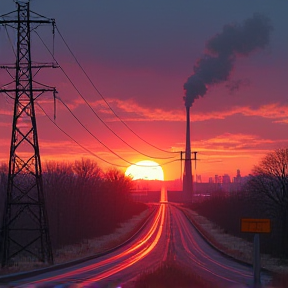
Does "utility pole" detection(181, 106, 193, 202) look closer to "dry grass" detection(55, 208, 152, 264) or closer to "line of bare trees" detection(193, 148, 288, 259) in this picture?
"line of bare trees" detection(193, 148, 288, 259)

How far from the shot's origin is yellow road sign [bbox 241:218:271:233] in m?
17.2

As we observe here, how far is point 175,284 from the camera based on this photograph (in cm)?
1608

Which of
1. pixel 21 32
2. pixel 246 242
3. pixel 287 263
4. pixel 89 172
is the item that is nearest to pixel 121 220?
pixel 89 172

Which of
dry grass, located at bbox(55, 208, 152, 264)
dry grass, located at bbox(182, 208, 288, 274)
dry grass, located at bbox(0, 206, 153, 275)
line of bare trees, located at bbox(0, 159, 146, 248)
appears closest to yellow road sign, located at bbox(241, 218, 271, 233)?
dry grass, located at bbox(0, 206, 153, 275)

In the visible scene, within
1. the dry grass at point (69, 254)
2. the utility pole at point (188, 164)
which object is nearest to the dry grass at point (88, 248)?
the dry grass at point (69, 254)

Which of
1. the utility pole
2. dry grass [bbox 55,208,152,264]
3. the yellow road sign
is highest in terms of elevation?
the utility pole

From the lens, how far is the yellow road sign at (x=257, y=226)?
56.5 feet

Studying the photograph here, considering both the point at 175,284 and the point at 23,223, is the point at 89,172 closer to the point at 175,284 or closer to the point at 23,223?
the point at 23,223

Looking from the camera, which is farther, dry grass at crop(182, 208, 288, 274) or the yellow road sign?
dry grass at crop(182, 208, 288, 274)

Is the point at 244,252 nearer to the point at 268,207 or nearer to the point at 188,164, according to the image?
the point at 268,207

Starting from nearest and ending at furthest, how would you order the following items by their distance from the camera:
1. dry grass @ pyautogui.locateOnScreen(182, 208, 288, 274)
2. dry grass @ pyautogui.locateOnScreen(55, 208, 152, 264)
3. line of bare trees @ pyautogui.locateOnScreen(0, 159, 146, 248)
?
dry grass @ pyautogui.locateOnScreen(182, 208, 288, 274) < dry grass @ pyautogui.locateOnScreen(55, 208, 152, 264) < line of bare trees @ pyautogui.locateOnScreen(0, 159, 146, 248)

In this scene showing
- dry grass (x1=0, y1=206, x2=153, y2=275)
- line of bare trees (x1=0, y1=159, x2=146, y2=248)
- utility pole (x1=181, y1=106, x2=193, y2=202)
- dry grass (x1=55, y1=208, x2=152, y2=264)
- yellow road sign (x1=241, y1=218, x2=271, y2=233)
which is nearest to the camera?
yellow road sign (x1=241, y1=218, x2=271, y2=233)

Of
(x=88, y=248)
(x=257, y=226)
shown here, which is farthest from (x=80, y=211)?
(x=257, y=226)

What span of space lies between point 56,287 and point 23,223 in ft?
174
